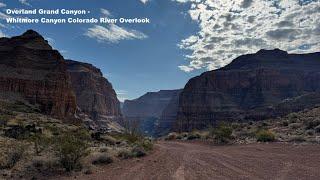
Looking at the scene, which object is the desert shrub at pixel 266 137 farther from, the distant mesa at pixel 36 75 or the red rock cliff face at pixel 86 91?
the red rock cliff face at pixel 86 91

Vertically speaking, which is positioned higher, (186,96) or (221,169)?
(186,96)

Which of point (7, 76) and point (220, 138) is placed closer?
point (220, 138)

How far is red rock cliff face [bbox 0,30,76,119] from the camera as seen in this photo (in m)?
95.1

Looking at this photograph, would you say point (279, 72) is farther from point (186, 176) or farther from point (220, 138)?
point (186, 176)

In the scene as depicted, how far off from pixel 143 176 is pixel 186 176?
162cm

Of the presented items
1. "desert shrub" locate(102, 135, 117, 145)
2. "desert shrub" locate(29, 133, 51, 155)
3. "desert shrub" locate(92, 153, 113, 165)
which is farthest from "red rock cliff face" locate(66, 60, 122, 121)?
"desert shrub" locate(92, 153, 113, 165)

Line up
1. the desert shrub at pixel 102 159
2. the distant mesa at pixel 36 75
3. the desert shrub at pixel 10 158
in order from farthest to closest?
1. the distant mesa at pixel 36 75
2. the desert shrub at pixel 102 159
3. the desert shrub at pixel 10 158

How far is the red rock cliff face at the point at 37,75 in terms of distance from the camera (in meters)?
95.1

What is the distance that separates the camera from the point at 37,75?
101m

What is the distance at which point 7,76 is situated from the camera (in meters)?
94.2

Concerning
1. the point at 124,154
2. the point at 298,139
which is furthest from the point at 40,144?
the point at 298,139

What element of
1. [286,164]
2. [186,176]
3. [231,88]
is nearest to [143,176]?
[186,176]

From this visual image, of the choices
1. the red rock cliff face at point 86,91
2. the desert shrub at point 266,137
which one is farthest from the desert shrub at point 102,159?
the red rock cliff face at point 86,91

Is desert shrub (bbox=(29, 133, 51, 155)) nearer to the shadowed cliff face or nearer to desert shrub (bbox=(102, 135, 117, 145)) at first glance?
desert shrub (bbox=(102, 135, 117, 145))
